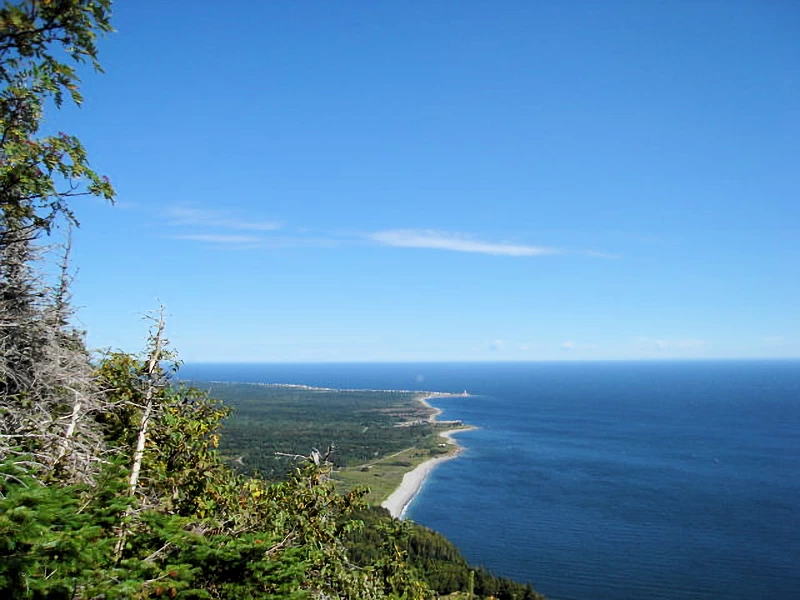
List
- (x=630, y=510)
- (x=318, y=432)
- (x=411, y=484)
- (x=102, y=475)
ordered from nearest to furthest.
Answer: (x=102, y=475)
(x=630, y=510)
(x=411, y=484)
(x=318, y=432)

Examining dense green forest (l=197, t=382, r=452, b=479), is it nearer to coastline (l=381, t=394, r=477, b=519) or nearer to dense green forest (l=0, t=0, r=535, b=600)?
coastline (l=381, t=394, r=477, b=519)

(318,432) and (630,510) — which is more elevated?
(630,510)

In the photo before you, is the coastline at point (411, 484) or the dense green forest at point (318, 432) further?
the dense green forest at point (318, 432)

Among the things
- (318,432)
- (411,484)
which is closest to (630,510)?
(411,484)

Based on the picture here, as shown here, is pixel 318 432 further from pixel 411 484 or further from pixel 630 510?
pixel 630 510

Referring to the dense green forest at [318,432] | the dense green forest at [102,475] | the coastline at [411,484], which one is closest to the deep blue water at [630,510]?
the coastline at [411,484]

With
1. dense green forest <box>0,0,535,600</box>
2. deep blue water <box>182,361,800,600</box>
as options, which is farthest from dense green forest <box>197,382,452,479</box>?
dense green forest <box>0,0,535,600</box>

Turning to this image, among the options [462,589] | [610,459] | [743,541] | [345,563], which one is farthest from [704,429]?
[345,563]

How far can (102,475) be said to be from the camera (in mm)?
6715

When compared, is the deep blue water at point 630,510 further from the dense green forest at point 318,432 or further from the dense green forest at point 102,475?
the dense green forest at point 102,475

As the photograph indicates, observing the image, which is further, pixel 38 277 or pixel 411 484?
pixel 411 484

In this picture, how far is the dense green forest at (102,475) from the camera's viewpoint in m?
5.10

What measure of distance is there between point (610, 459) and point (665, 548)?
4195 centimetres

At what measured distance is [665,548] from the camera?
51.4 m
